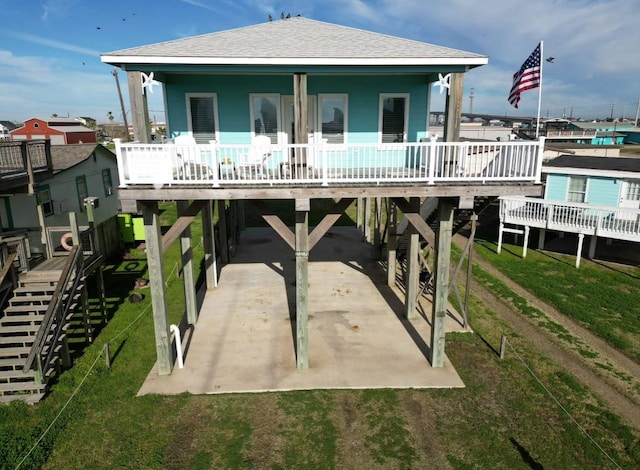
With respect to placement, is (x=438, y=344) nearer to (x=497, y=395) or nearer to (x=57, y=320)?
(x=497, y=395)

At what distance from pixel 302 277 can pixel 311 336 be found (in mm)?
2942

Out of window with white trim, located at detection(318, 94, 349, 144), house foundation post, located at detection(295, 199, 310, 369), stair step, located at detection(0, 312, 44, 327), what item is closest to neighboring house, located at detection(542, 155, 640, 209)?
window with white trim, located at detection(318, 94, 349, 144)

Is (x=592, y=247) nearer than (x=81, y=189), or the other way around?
(x=81, y=189)

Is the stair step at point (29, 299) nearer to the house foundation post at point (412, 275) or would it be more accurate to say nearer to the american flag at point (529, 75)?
the house foundation post at point (412, 275)

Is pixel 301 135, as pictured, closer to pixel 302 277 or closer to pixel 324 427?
pixel 302 277

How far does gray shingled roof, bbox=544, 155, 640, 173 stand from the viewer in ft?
63.6

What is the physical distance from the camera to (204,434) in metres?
8.26

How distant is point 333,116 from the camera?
11.5m

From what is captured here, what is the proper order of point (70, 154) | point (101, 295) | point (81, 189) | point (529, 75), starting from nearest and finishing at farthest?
point (529, 75) → point (101, 295) → point (81, 189) → point (70, 154)

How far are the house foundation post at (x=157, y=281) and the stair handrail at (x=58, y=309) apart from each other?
240 centimetres

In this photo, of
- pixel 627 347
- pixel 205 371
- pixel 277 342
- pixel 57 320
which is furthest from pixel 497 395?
pixel 57 320

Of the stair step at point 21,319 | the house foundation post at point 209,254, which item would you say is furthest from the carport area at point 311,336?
the stair step at point 21,319

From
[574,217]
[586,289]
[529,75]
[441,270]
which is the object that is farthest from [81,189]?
[574,217]

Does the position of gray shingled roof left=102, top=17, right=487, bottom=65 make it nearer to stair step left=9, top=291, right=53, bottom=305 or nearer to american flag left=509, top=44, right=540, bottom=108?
american flag left=509, top=44, right=540, bottom=108
